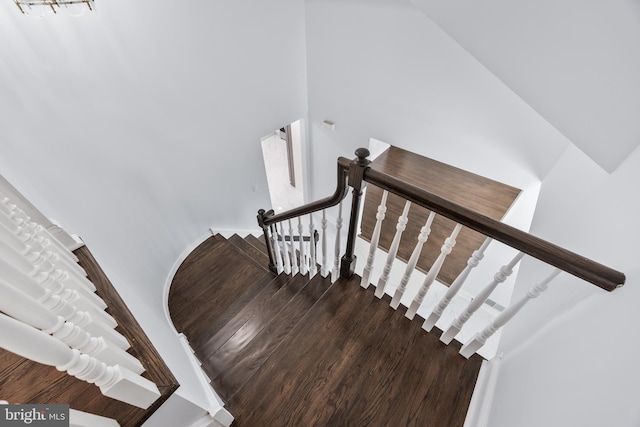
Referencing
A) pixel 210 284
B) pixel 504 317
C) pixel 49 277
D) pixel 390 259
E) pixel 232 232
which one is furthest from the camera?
pixel 232 232

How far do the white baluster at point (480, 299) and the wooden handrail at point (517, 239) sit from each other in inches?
3.0

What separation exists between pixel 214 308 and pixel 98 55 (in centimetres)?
246

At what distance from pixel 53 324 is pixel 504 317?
4.84ft

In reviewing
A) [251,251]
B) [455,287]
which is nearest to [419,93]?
[455,287]

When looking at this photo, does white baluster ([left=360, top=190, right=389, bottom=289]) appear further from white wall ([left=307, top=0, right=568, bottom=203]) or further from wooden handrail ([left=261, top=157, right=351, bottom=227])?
white wall ([left=307, top=0, right=568, bottom=203])

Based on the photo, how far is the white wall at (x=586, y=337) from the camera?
532 millimetres

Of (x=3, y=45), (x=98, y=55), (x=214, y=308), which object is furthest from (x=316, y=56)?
(x=214, y=308)

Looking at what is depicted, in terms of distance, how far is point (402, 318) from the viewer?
1.46 m

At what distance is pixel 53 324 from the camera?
25.5 inches

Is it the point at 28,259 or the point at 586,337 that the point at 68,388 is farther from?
the point at 586,337

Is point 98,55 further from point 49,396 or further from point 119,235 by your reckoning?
point 49,396

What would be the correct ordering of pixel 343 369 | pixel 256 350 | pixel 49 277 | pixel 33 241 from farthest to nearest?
1. pixel 256 350
2. pixel 343 369
3. pixel 33 241
4. pixel 49 277

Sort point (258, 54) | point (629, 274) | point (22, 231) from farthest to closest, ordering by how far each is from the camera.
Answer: point (258, 54), point (22, 231), point (629, 274)

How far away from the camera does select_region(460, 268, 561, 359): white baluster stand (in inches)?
34.8
